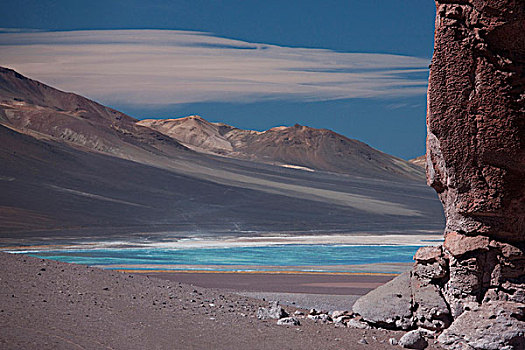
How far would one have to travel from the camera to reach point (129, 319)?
23.9ft

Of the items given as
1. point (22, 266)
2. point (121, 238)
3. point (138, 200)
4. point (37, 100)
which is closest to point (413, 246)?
point (121, 238)

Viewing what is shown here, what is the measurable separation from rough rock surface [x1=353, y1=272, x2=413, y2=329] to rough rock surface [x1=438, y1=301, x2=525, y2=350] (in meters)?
0.64

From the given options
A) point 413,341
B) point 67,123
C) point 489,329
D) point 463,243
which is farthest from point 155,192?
point 489,329

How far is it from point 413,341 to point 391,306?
86 cm

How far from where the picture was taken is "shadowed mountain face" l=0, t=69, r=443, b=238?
4759 centimetres

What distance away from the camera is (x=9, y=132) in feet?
245

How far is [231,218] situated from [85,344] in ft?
155

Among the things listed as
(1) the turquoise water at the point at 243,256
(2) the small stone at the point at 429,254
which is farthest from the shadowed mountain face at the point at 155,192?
(2) the small stone at the point at 429,254

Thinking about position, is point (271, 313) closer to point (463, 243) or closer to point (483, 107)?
point (463, 243)

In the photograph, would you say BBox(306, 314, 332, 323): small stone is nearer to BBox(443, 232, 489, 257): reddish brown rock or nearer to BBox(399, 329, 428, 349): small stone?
BBox(399, 329, 428, 349): small stone

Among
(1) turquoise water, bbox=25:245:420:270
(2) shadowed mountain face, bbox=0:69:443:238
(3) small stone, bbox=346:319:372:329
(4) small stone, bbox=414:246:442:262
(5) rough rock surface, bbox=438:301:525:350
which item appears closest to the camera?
(5) rough rock surface, bbox=438:301:525:350

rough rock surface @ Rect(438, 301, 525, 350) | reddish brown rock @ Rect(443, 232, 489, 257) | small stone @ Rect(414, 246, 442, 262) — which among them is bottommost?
rough rock surface @ Rect(438, 301, 525, 350)

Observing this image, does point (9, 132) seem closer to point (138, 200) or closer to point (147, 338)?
point (138, 200)

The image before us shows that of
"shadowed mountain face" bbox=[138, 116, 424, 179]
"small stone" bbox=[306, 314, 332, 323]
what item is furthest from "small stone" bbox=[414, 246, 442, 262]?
"shadowed mountain face" bbox=[138, 116, 424, 179]
